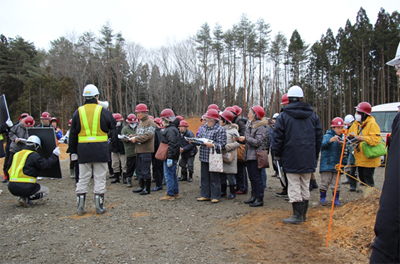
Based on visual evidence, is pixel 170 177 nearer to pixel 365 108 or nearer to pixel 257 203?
pixel 257 203

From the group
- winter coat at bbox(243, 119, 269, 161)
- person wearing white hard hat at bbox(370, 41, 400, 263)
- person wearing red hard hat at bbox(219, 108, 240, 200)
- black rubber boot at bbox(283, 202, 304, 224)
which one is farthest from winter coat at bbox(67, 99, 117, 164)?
person wearing white hard hat at bbox(370, 41, 400, 263)

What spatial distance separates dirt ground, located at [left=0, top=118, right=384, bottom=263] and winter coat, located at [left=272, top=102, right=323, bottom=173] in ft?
3.33

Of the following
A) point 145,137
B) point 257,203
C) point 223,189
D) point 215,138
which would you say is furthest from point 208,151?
point 145,137

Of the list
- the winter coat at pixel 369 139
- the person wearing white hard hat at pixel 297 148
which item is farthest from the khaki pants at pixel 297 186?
the winter coat at pixel 369 139

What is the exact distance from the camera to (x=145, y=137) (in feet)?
22.5

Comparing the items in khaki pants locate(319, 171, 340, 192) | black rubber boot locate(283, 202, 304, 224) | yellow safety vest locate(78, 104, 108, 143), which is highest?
yellow safety vest locate(78, 104, 108, 143)

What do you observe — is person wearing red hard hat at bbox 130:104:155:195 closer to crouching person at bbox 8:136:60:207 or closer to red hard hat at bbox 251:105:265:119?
crouching person at bbox 8:136:60:207

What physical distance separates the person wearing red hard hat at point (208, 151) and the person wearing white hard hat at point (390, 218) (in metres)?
4.63

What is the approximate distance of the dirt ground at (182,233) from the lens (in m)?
3.46

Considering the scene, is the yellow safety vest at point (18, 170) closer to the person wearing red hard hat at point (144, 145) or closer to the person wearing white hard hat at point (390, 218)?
the person wearing red hard hat at point (144, 145)

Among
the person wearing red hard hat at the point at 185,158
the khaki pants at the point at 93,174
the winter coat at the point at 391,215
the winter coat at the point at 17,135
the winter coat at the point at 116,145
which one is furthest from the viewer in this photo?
the person wearing red hard hat at the point at 185,158

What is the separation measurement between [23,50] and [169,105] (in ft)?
82.4

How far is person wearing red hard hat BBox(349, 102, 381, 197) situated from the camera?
562 cm

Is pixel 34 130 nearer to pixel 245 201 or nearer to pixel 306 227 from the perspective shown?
pixel 245 201
